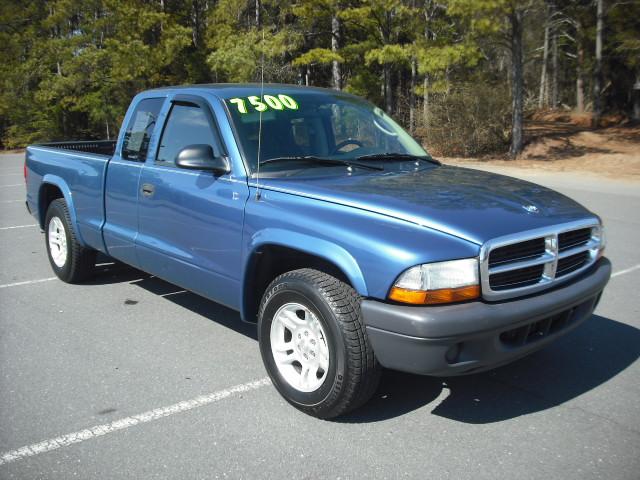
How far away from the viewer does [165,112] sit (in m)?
4.62

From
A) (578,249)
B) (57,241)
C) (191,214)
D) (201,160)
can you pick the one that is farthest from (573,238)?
(57,241)

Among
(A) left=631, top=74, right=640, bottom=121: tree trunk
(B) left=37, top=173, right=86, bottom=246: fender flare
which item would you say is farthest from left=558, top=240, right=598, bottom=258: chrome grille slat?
(A) left=631, top=74, right=640, bottom=121: tree trunk

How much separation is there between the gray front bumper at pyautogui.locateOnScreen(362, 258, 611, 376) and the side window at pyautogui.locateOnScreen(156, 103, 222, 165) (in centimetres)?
192

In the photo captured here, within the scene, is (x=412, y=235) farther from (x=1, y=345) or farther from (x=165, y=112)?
(x=1, y=345)

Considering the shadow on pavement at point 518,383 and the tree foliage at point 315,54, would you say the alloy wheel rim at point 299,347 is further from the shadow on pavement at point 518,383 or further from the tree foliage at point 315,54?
the tree foliage at point 315,54

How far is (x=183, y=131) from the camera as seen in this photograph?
14.6ft

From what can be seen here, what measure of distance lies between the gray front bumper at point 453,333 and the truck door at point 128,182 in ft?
8.18

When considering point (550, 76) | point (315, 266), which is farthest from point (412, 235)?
point (550, 76)

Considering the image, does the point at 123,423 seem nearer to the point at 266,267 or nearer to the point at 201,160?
the point at 266,267

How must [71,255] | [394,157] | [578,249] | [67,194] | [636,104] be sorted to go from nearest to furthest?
[578,249] < [394,157] < [67,194] < [71,255] < [636,104]

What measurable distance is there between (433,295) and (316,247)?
0.68m

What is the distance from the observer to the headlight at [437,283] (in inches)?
112

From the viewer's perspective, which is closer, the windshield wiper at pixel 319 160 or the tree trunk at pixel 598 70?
the windshield wiper at pixel 319 160

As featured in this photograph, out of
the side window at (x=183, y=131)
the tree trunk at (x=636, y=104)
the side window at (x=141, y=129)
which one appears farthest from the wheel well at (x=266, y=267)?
the tree trunk at (x=636, y=104)
